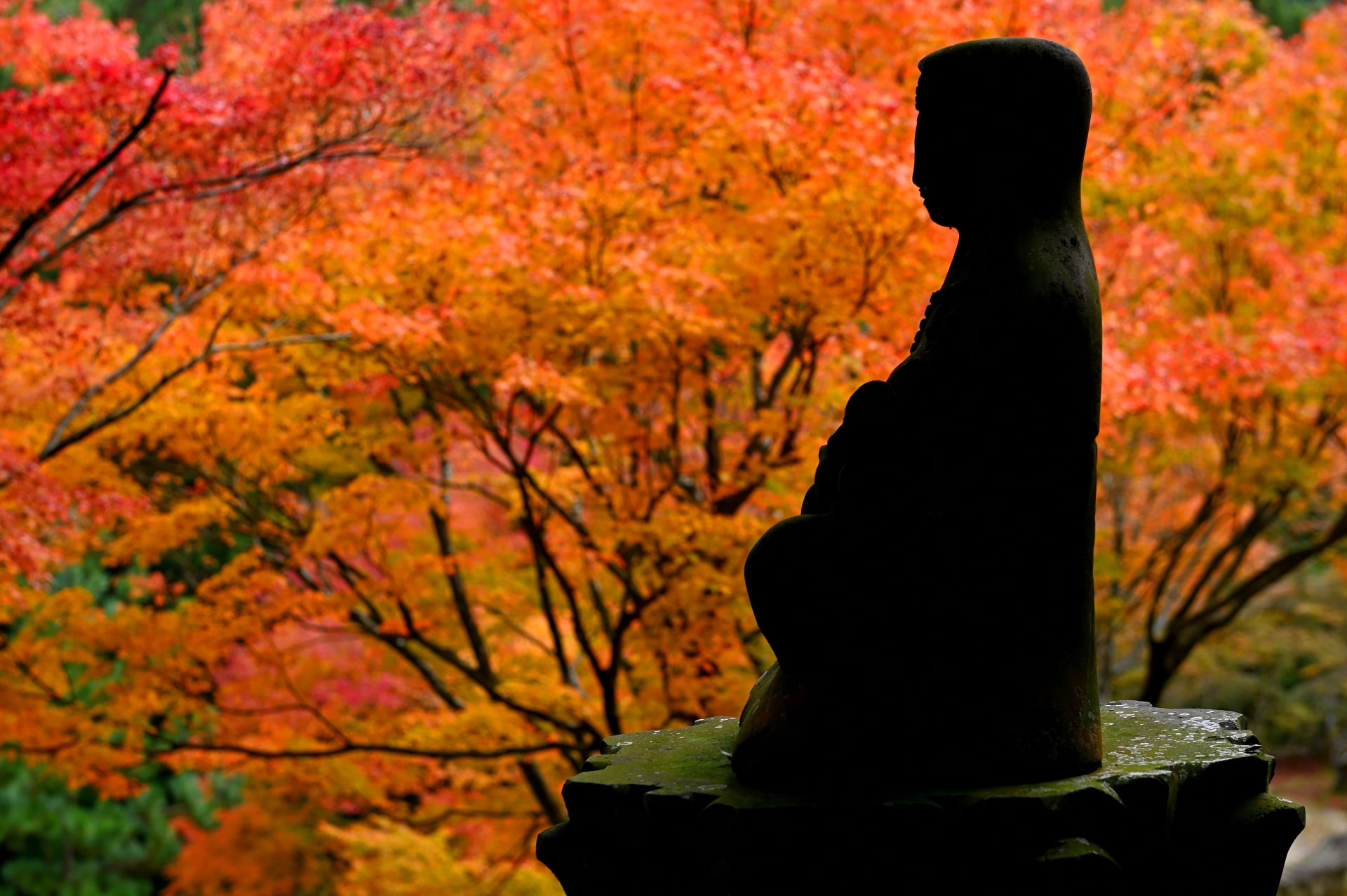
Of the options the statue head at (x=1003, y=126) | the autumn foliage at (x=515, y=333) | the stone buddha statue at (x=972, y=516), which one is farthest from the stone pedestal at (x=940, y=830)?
the autumn foliage at (x=515, y=333)

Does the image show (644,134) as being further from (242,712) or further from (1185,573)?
(1185,573)

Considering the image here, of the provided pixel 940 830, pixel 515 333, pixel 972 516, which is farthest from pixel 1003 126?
pixel 515 333

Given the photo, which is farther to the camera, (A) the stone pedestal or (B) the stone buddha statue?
(B) the stone buddha statue

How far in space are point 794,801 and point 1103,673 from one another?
11.1m

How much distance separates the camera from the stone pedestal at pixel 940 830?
112 inches

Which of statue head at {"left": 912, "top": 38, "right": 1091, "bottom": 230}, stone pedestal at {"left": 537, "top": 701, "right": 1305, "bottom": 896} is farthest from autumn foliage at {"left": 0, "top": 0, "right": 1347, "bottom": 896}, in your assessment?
stone pedestal at {"left": 537, "top": 701, "right": 1305, "bottom": 896}

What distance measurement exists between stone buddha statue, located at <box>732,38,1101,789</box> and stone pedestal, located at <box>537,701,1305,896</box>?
7cm

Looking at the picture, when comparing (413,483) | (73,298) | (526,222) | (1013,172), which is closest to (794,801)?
(1013,172)

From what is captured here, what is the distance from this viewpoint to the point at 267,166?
8.84 metres

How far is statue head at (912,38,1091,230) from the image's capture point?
3166mm

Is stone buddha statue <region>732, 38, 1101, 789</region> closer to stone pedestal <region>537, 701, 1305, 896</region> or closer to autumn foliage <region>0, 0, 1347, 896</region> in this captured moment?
stone pedestal <region>537, 701, 1305, 896</region>

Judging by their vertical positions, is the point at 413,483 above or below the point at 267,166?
below

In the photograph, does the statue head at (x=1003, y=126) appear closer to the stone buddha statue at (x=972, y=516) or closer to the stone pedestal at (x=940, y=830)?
the stone buddha statue at (x=972, y=516)

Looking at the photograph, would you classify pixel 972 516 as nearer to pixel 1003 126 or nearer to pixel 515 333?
pixel 1003 126
